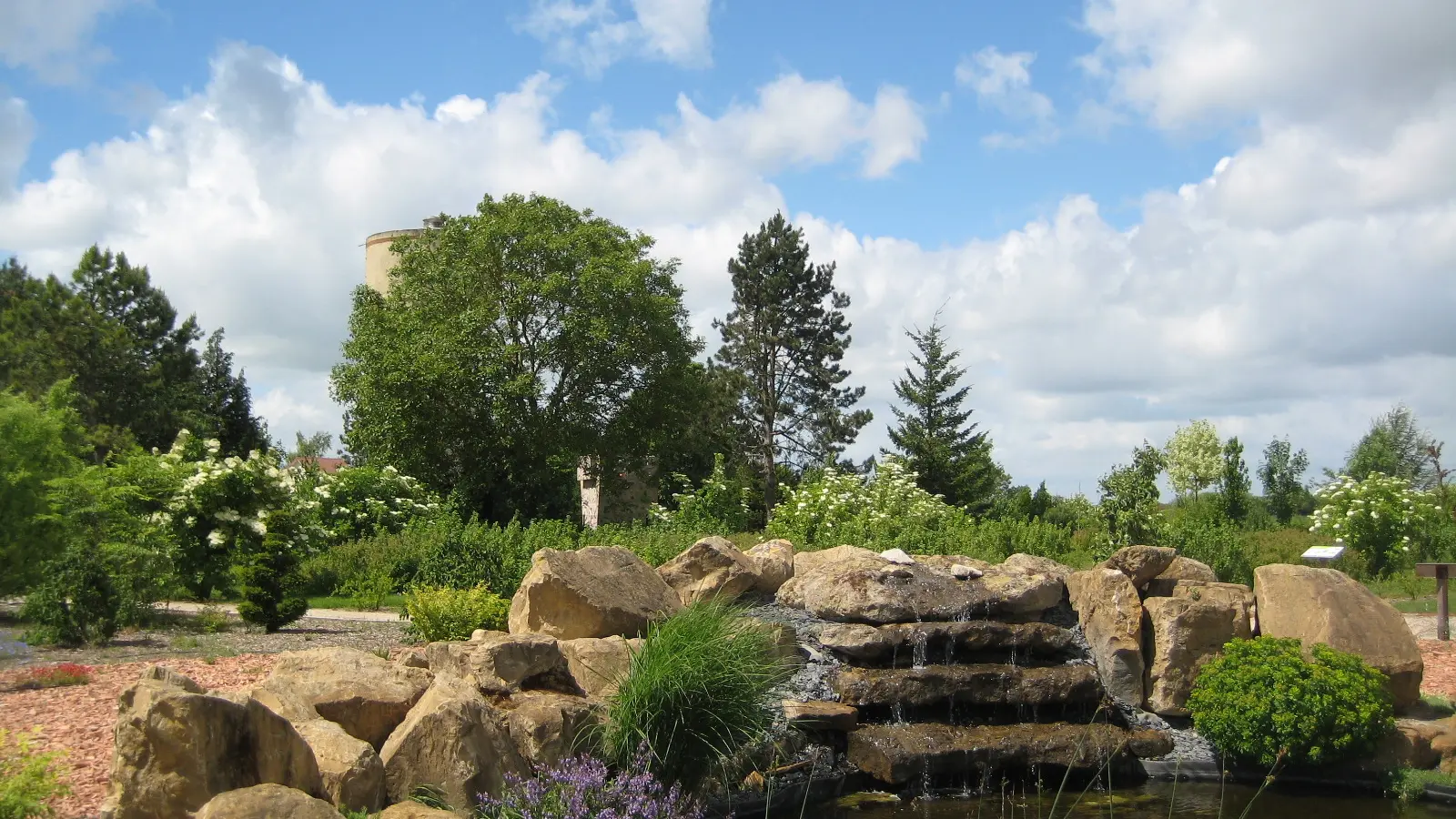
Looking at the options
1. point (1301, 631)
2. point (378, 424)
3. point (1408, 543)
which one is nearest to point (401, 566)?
point (378, 424)

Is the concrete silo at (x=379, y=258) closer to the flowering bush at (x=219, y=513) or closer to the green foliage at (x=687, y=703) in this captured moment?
the flowering bush at (x=219, y=513)

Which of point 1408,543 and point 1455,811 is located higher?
point 1408,543

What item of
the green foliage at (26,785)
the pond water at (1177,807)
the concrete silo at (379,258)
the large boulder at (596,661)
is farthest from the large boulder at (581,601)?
the concrete silo at (379,258)

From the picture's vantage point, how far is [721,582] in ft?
41.9

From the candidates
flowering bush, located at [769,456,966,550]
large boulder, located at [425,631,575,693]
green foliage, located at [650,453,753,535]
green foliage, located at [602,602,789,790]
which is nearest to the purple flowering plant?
green foliage, located at [602,602,789,790]

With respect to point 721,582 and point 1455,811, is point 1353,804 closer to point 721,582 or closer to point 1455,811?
point 1455,811

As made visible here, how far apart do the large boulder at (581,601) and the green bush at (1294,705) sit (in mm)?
5246

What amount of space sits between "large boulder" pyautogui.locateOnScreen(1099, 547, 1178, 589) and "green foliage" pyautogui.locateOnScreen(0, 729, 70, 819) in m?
10.2

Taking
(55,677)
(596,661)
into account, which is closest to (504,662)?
(596,661)

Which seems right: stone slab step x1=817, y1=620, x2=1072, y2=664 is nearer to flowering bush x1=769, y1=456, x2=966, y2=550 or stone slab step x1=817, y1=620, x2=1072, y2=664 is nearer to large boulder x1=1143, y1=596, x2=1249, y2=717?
large boulder x1=1143, y1=596, x2=1249, y2=717

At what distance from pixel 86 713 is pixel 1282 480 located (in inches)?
1430

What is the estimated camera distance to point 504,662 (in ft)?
27.8

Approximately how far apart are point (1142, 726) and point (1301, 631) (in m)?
1.85

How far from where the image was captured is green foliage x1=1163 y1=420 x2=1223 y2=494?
45.0 meters
